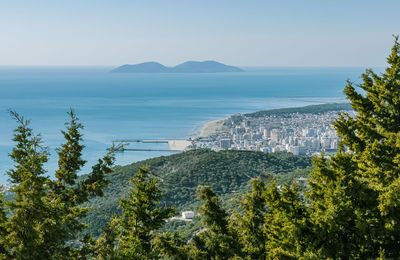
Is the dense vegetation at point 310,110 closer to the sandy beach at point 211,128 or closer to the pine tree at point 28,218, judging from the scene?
the sandy beach at point 211,128


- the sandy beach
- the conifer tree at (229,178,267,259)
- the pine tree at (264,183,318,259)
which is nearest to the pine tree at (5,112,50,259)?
the pine tree at (264,183,318,259)

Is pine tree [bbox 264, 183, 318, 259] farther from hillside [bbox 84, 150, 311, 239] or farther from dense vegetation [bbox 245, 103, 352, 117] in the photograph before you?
dense vegetation [bbox 245, 103, 352, 117]

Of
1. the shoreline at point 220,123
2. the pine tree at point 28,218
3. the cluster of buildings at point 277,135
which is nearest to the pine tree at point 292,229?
the pine tree at point 28,218

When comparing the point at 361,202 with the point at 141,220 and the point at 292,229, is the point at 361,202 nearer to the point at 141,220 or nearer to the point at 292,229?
the point at 292,229

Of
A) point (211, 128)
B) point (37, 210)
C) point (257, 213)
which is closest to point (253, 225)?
point (257, 213)

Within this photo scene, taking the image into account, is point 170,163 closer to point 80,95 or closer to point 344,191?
point 344,191

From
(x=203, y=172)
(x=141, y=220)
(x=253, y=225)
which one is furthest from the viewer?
(x=203, y=172)
